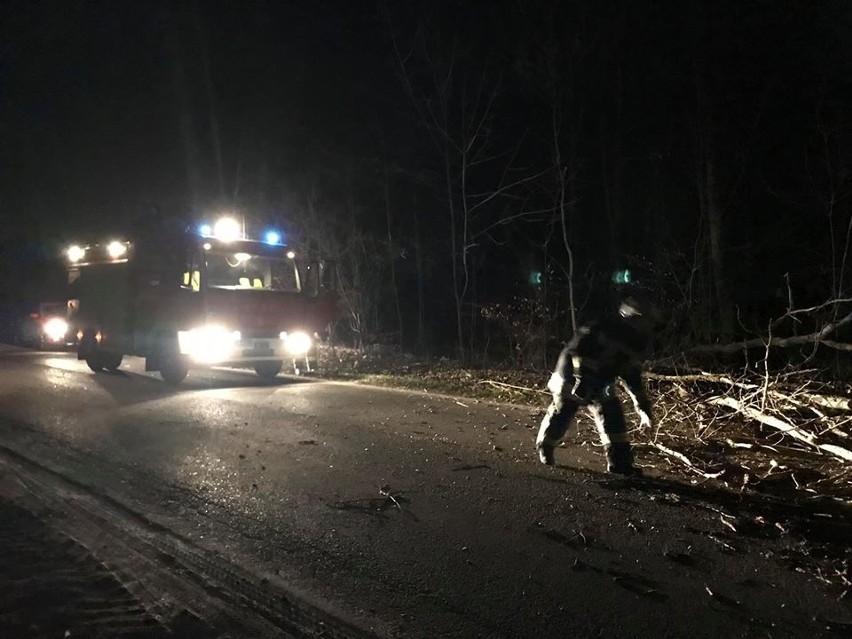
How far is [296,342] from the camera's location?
13.3 metres

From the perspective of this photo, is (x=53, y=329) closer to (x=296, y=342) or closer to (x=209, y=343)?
(x=209, y=343)

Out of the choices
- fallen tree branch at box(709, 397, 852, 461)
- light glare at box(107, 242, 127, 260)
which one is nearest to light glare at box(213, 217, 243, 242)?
light glare at box(107, 242, 127, 260)

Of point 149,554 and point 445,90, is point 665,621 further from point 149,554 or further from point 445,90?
point 445,90

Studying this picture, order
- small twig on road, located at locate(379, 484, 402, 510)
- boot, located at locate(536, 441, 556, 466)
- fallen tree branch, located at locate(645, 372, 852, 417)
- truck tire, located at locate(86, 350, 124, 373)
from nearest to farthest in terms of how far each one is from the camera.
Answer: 1. small twig on road, located at locate(379, 484, 402, 510)
2. boot, located at locate(536, 441, 556, 466)
3. fallen tree branch, located at locate(645, 372, 852, 417)
4. truck tire, located at locate(86, 350, 124, 373)

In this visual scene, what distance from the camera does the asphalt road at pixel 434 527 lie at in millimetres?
3756

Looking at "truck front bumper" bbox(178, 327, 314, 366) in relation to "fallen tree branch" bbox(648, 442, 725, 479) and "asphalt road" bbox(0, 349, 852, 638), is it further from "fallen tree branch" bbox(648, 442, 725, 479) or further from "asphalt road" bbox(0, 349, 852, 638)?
"fallen tree branch" bbox(648, 442, 725, 479)

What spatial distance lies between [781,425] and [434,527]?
165 inches

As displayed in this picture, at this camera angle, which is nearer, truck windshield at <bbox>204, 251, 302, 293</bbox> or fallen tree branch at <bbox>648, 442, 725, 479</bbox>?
fallen tree branch at <bbox>648, 442, 725, 479</bbox>

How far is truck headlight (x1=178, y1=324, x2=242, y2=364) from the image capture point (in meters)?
12.3

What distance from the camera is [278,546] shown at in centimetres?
477

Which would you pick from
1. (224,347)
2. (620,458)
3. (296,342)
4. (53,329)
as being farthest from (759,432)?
(53,329)

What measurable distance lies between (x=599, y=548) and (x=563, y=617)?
97cm

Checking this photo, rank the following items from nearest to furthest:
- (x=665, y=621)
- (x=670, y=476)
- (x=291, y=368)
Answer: (x=665, y=621)
(x=670, y=476)
(x=291, y=368)

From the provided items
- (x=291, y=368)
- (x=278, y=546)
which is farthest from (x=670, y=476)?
(x=291, y=368)
